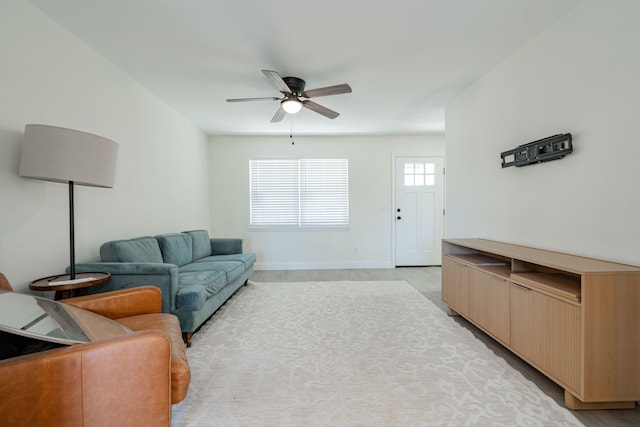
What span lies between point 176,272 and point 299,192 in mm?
3197

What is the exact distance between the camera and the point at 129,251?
7.91 feet

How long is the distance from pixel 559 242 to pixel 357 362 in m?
1.70

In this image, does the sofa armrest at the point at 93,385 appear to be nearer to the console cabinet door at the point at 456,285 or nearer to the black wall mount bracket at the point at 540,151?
the console cabinet door at the point at 456,285

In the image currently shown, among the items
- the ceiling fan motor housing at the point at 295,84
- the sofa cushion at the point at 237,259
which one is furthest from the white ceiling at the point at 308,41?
the sofa cushion at the point at 237,259

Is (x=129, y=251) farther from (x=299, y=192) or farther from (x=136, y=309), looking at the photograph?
(x=299, y=192)

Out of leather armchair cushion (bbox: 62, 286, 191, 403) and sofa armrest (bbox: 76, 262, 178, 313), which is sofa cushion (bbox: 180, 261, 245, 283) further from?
leather armchair cushion (bbox: 62, 286, 191, 403)

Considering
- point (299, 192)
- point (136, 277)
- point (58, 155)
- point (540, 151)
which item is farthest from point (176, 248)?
point (540, 151)

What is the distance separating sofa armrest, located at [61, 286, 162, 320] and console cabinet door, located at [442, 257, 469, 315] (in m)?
2.48

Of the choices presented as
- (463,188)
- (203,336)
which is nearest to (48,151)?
(203,336)

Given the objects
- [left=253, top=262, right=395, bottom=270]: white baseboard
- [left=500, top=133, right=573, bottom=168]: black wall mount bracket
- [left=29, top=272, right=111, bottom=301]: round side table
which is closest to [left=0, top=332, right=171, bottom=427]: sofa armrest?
[left=29, top=272, right=111, bottom=301]: round side table

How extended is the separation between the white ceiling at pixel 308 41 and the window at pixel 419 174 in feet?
6.20

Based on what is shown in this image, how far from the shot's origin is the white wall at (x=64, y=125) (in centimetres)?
174

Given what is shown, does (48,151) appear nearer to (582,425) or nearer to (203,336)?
(203,336)

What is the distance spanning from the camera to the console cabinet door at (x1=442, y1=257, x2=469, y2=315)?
8.34 ft
